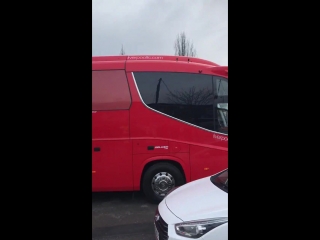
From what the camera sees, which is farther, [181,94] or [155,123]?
[181,94]

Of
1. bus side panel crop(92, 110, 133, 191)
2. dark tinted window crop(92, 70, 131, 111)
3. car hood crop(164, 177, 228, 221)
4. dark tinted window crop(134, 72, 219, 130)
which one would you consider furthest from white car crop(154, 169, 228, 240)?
dark tinted window crop(92, 70, 131, 111)

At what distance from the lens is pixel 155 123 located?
571 cm

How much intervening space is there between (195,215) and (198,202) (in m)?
0.25

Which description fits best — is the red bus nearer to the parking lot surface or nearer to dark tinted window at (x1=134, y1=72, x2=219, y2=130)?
dark tinted window at (x1=134, y1=72, x2=219, y2=130)

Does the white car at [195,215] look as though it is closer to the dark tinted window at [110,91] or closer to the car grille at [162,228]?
the car grille at [162,228]

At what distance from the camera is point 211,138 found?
5805 millimetres

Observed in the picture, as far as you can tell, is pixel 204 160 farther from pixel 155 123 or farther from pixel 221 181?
pixel 221 181

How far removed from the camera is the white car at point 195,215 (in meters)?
2.94

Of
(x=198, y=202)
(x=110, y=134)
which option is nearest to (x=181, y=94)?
(x=110, y=134)
